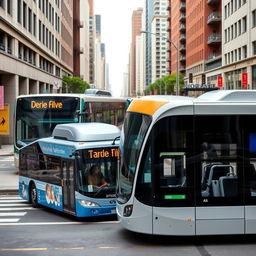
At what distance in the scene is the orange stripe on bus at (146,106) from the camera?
36.5 feet

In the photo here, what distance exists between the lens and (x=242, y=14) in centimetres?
6088

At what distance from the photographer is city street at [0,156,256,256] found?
10.5 meters

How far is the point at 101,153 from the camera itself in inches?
564

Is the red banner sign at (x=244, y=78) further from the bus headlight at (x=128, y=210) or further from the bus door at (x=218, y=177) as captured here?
the bus headlight at (x=128, y=210)

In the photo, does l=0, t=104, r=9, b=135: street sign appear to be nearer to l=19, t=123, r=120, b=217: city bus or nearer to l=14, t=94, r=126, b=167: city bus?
l=14, t=94, r=126, b=167: city bus

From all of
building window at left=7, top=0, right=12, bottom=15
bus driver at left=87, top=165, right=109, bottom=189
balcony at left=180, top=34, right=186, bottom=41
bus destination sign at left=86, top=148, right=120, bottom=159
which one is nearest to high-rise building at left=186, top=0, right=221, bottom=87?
balcony at left=180, top=34, right=186, bottom=41

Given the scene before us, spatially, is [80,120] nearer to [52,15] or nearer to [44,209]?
[44,209]

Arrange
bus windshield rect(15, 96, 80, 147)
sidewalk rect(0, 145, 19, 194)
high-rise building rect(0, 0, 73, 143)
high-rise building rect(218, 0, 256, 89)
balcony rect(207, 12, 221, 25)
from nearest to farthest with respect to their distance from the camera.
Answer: sidewalk rect(0, 145, 19, 194), bus windshield rect(15, 96, 80, 147), high-rise building rect(0, 0, 73, 143), high-rise building rect(218, 0, 256, 89), balcony rect(207, 12, 221, 25)

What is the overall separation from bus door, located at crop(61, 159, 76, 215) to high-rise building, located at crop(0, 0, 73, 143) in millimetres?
28816

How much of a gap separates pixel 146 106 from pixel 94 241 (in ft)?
10.2

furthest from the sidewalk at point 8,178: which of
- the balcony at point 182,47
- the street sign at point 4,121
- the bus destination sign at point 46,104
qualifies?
the balcony at point 182,47

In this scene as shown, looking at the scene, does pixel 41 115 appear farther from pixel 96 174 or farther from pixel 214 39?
pixel 214 39

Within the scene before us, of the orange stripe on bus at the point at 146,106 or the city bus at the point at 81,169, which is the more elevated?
the orange stripe on bus at the point at 146,106

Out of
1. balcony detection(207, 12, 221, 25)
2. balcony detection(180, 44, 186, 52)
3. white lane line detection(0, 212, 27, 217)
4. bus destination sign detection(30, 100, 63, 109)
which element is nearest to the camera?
white lane line detection(0, 212, 27, 217)
